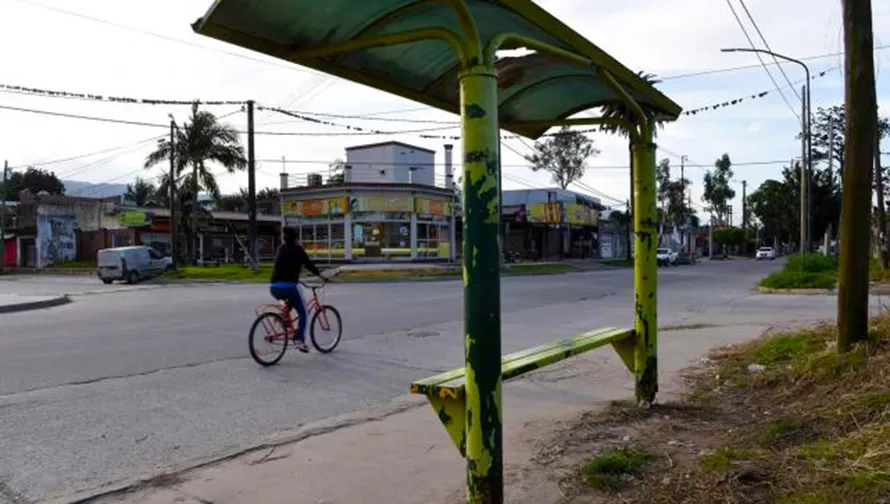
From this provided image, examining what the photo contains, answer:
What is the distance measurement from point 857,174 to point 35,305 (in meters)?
19.8

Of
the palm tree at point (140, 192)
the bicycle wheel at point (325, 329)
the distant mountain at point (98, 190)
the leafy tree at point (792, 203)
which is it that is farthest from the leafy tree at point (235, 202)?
the bicycle wheel at point (325, 329)

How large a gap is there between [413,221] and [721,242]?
246 feet

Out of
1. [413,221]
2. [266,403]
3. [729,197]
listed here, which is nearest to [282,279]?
[266,403]

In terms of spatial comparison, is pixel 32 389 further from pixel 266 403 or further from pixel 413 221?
pixel 413 221

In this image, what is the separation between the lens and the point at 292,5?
3.70 meters

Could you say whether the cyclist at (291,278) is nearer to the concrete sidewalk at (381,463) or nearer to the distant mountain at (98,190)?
the concrete sidewalk at (381,463)

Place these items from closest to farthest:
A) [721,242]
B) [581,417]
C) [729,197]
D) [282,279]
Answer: [581,417] < [282,279] < [729,197] < [721,242]

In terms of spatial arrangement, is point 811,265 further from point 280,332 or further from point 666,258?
point 666,258

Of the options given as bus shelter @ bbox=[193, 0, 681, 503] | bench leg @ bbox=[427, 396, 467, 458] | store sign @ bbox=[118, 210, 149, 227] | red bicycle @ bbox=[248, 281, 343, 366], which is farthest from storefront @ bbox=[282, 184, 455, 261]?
bench leg @ bbox=[427, 396, 467, 458]

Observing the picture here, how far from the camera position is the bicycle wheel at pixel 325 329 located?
396 inches

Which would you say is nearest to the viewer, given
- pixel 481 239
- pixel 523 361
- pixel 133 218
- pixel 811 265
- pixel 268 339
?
pixel 481 239

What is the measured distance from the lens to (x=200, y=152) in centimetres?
4116

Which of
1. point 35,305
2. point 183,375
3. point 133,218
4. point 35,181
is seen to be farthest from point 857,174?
point 35,181

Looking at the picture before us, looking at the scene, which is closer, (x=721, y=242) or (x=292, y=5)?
(x=292, y=5)
